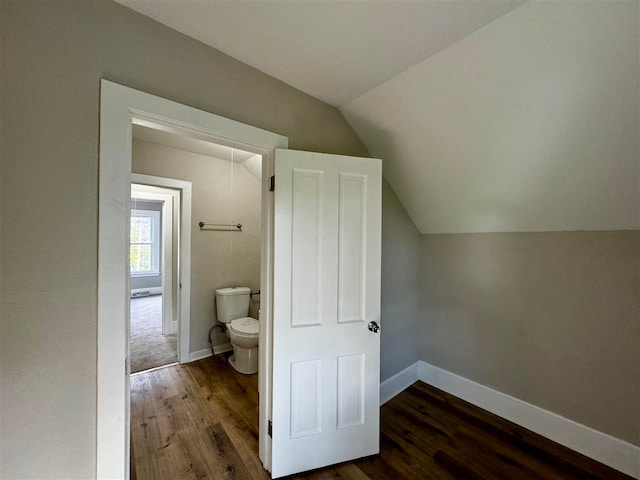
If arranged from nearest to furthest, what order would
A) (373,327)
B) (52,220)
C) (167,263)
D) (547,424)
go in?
(52,220) < (373,327) < (547,424) < (167,263)

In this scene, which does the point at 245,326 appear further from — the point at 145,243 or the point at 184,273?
the point at 145,243

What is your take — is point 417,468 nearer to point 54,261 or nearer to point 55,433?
point 55,433

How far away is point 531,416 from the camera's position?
6.12 ft

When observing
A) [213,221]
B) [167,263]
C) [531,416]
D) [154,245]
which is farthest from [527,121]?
[154,245]

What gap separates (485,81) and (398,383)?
240 cm

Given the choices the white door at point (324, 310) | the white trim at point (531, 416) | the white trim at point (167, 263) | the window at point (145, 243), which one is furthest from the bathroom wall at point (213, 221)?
the window at point (145, 243)

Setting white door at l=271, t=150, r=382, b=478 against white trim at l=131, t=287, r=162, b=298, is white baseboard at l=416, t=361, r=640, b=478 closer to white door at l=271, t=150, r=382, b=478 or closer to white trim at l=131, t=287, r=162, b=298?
white door at l=271, t=150, r=382, b=478

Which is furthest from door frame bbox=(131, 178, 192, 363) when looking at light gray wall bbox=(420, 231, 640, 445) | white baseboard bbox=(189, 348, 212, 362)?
light gray wall bbox=(420, 231, 640, 445)

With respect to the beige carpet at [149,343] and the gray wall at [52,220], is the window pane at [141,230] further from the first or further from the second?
the gray wall at [52,220]

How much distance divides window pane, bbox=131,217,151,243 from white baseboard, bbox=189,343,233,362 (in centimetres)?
478

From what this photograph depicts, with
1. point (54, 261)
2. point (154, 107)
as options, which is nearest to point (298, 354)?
point (54, 261)

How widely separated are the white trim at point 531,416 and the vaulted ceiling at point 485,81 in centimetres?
134

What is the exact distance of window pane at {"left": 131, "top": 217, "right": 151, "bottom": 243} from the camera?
6.30 metres

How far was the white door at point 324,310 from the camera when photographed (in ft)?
4.76
